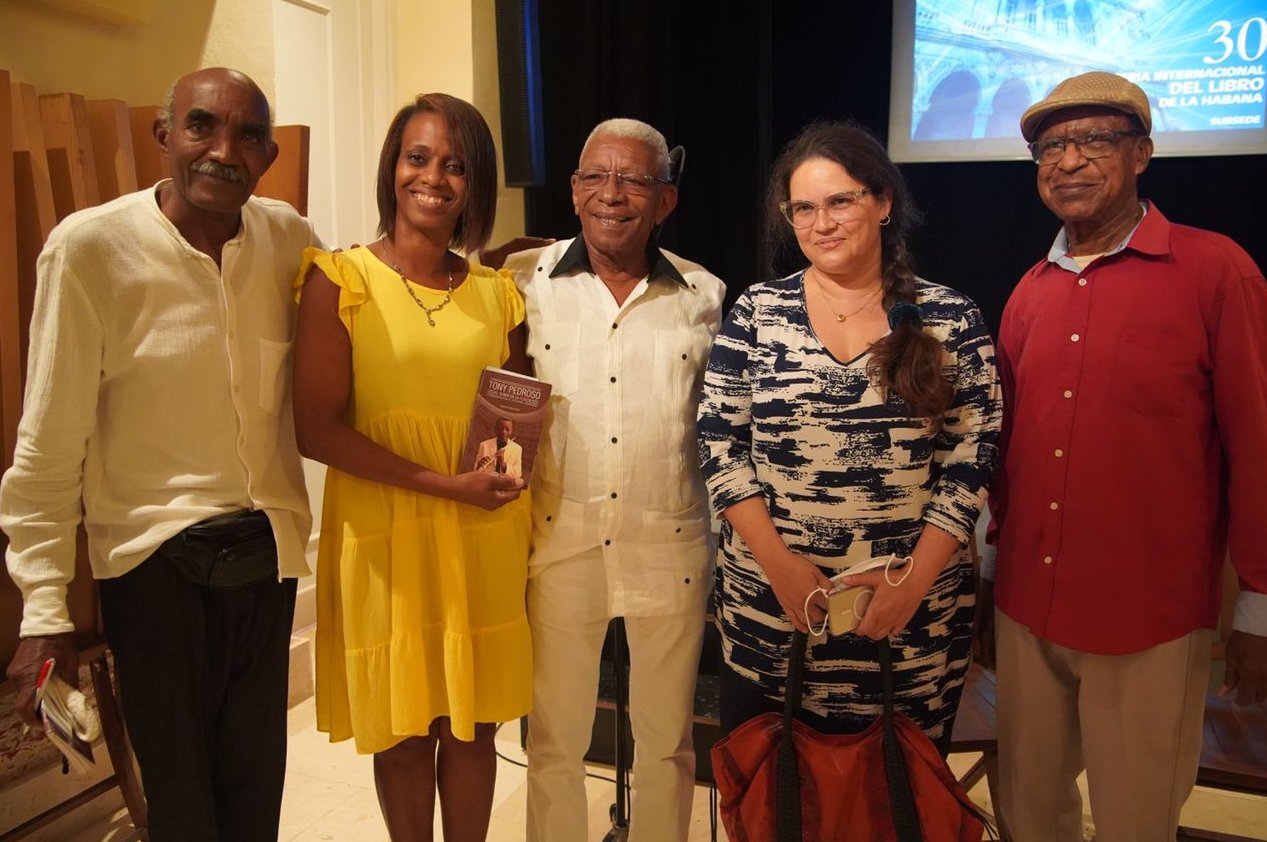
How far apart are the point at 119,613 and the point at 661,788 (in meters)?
1.16

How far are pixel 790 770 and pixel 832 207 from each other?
1.03 meters

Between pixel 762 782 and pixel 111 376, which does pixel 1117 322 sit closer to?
pixel 762 782

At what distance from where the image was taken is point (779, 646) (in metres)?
1.78

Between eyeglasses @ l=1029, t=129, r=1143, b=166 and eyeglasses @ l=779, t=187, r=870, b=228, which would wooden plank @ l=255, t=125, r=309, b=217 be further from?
eyeglasses @ l=1029, t=129, r=1143, b=166

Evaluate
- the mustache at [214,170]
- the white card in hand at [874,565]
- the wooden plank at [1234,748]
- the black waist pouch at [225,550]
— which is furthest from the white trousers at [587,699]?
the wooden plank at [1234,748]

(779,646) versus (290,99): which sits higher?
(290,99)

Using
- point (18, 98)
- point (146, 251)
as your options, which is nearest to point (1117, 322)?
point (146, 251)

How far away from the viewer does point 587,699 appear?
1999 millimetres

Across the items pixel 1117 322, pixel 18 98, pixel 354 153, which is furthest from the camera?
pixel 354 153

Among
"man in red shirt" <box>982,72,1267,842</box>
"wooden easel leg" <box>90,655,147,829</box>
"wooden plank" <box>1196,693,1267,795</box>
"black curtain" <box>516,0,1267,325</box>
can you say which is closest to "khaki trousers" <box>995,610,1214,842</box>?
"man in red shirt" <box>982,72,1267,842</box>

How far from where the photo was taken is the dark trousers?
1.64 meters

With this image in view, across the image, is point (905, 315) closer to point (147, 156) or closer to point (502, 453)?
point (502, 453)

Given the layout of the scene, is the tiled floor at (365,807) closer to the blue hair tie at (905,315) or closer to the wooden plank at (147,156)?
the blue hair tie at (905,315)

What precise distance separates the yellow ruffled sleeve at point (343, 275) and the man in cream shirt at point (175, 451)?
0.16ft
